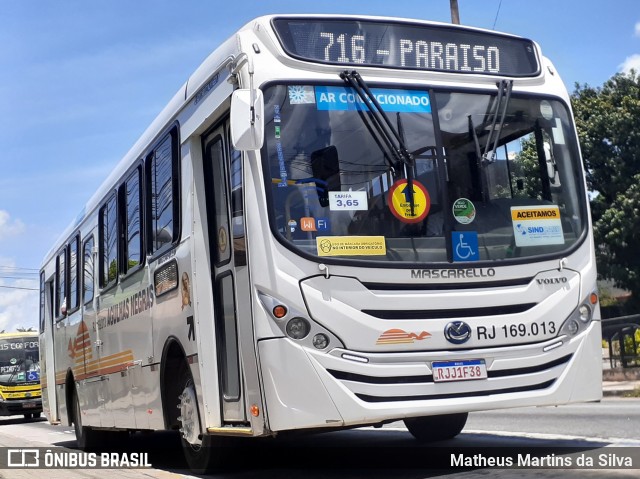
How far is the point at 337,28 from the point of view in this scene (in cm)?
762

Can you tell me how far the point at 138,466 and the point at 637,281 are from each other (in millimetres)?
28847

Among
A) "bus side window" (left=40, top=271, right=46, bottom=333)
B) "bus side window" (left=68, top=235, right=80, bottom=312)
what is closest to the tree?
"bus side window" (left=40, top=271, right=46, bottom=333)

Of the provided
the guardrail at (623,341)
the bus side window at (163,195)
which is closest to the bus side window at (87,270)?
the bus side window at (163,195)

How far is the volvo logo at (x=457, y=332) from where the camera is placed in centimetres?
700

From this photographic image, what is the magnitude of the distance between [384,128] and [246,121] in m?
1.14

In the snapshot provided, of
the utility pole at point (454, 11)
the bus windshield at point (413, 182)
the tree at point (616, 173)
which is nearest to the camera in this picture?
the bus windshield at point (413, 182)

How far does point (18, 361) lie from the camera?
31.8 meters

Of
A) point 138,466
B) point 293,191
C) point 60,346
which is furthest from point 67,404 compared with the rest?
point 293,191

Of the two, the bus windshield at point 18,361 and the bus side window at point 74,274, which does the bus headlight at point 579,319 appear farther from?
the bus windshield at point 18,361

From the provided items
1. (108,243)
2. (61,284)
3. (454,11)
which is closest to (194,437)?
(108,243)

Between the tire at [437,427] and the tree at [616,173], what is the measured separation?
85.7ft

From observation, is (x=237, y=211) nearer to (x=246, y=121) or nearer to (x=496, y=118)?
(x=246, y=121)

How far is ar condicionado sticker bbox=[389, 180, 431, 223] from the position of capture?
7.17 meters

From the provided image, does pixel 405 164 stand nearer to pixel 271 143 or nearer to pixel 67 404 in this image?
pixel 271 143
